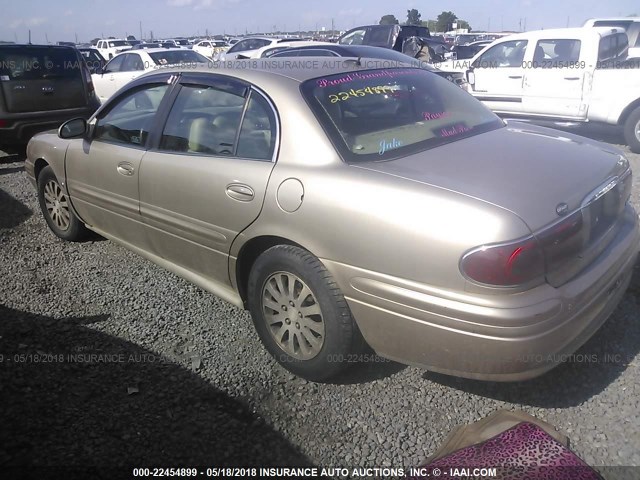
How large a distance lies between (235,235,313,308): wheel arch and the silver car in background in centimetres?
1

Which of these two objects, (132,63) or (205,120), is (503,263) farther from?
(132,63)

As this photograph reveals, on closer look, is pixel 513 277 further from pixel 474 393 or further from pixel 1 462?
pixel 1 462

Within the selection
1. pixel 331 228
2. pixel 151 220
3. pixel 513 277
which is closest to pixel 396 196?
pixel 331 228

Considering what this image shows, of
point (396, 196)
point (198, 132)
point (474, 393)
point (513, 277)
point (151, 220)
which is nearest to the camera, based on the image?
point (513, 277)

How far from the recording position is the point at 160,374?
295 centimetres

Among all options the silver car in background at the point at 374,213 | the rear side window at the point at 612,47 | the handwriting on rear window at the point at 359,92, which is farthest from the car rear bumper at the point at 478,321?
the rear side window at the point at 612,47

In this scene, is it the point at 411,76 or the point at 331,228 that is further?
the point at 411,76

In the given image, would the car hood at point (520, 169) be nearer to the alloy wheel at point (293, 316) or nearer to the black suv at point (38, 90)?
the alloy wheel at point (293, 316)

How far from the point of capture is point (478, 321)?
7.05 feet

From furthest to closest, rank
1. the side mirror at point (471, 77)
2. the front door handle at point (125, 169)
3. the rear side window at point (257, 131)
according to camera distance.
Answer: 1. the side mirror at point (471, 77)
2. the front door handle at point (125, 169)
3. the rear side window at point (257, 131)

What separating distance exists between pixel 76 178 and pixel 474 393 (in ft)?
10.9

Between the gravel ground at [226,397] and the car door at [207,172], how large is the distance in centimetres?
47

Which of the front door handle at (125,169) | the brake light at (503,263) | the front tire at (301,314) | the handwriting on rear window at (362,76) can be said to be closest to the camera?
the brake light at (503,263)

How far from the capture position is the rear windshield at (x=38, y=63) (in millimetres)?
7844
